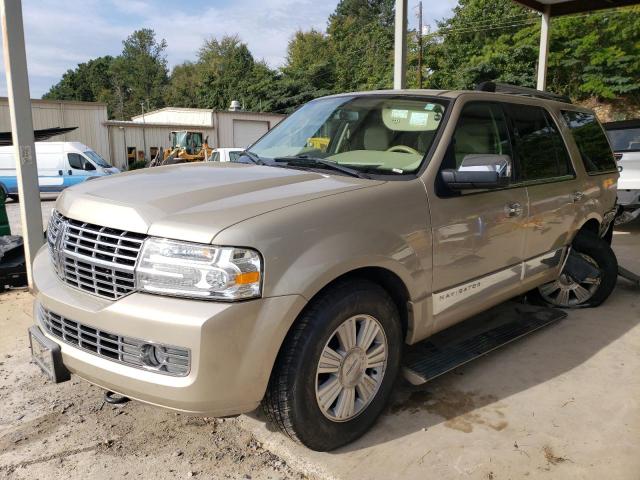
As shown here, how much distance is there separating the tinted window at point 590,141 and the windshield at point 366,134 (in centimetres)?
184

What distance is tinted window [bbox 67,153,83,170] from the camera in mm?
19078

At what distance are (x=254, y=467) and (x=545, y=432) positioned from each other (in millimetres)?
1551

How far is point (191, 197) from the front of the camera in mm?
2521

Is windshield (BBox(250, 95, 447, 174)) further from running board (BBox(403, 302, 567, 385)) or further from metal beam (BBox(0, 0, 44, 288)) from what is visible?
metal beam (BBox(0, 0, 44, 288))

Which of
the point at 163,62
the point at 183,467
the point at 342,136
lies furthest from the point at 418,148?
the point at 163,62

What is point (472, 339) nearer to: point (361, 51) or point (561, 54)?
point (561, 54)

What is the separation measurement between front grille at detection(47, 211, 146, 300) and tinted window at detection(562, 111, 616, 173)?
12.5 ft

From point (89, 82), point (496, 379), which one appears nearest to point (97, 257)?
point (496, 379)

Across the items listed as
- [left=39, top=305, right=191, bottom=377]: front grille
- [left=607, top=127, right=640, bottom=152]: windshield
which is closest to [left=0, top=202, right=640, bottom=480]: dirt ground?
[left=39, top=305, right=191, bottom=377]: front grille

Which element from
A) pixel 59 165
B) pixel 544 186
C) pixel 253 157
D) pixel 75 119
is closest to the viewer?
pixel 253 157

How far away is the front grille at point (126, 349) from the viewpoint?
7.28 ft

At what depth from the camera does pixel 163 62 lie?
87.8 m

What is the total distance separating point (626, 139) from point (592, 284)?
5.63 meters

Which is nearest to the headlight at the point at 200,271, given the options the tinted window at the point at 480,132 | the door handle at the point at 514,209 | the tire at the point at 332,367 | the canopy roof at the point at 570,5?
the tire at the point at 332,367
